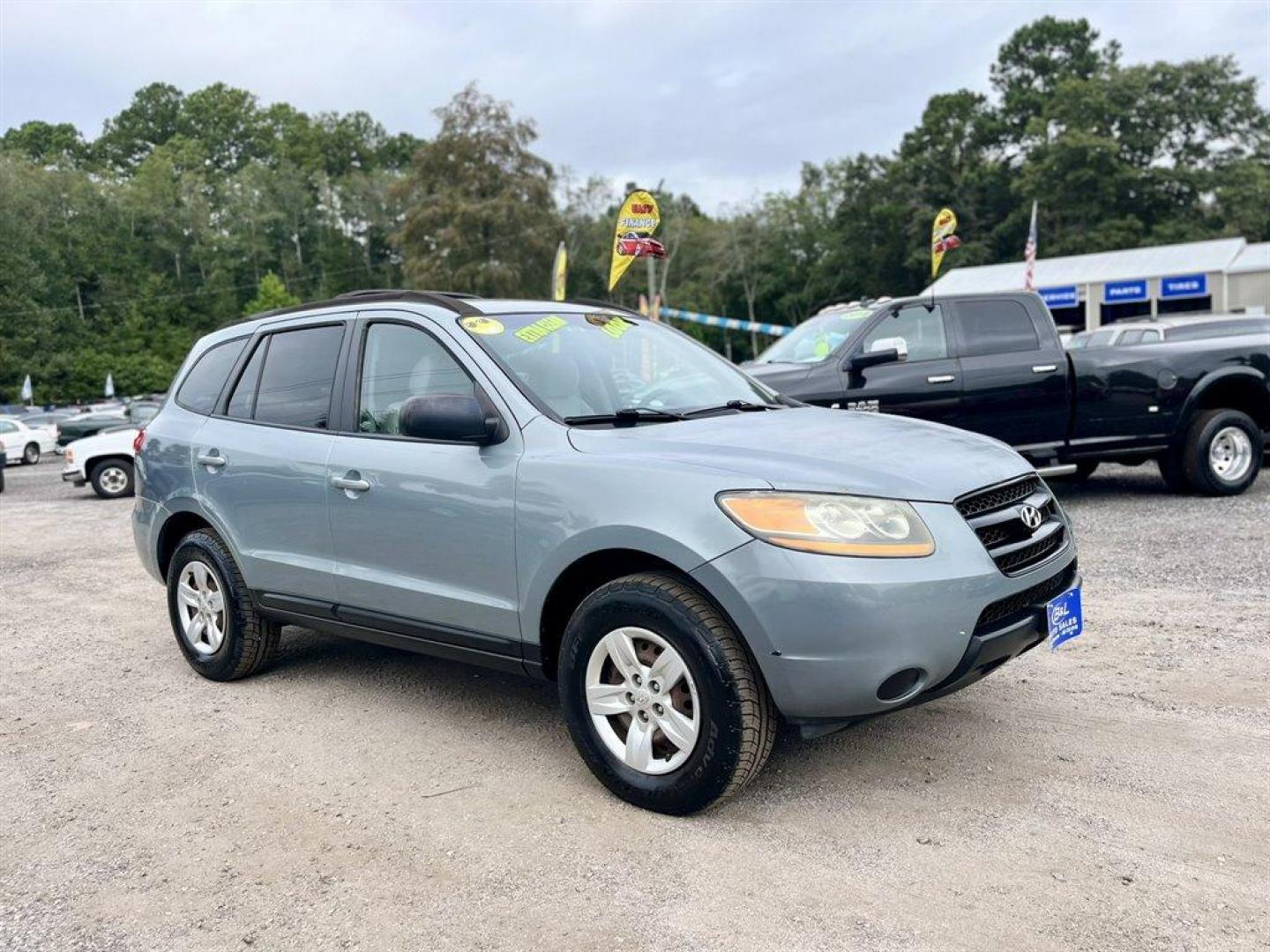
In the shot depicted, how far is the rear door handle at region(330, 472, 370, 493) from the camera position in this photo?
422 centimetres

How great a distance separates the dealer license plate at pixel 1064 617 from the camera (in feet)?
11.5

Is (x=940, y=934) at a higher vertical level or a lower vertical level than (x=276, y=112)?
lower

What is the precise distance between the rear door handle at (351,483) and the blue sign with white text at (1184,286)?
3803cm

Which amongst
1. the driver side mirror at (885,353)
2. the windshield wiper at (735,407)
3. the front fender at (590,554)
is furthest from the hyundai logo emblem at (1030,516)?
the driver side mirror at (885,353)

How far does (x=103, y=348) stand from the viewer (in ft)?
216

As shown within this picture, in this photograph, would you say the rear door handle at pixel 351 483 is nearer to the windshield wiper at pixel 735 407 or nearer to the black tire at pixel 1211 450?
the windshield wiper at pixel 735 407

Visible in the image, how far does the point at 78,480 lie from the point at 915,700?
1583 centimetres

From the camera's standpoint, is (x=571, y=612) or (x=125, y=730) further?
(x=125, y=730)

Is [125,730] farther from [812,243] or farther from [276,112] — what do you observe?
[276,112]

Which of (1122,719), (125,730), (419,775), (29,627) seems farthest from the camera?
(29,627)

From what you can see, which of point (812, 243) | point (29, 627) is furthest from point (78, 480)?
point (812, 243)

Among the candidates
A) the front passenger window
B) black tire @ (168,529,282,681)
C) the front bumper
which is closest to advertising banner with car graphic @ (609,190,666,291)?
black tire @ (168,529,282,681)

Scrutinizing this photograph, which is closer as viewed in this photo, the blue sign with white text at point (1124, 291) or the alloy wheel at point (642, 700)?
the alloy wheel at point (642, 700)

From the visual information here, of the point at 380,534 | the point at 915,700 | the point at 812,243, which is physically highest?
the point at 812,243
